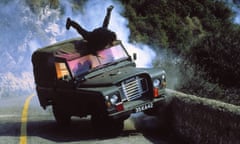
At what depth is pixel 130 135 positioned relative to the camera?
11.8 m

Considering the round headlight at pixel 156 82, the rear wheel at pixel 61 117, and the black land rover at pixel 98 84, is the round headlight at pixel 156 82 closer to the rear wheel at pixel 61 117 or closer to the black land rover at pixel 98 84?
the black land rover at pixel 98 84

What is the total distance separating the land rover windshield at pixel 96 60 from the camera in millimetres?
12498

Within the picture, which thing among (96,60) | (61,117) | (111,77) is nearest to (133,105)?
(111,77)

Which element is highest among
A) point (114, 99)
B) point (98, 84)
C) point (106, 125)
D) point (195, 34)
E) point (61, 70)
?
point (61, 70)

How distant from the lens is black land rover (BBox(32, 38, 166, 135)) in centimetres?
1130

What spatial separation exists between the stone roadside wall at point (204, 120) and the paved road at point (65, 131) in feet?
1.64

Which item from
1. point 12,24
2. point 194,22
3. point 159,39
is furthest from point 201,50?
point 12,24

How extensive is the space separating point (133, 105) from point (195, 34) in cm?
2987

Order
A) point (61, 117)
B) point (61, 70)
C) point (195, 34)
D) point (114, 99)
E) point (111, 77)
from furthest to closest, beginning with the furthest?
point (195, 34) < point (61, 117) < point (61, 70) < point (111, 77) < point (114, 99)

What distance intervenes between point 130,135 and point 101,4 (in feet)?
95.6

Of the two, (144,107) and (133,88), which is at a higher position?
(133,88)

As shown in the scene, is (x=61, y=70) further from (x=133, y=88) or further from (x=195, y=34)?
(x=195, y=34)

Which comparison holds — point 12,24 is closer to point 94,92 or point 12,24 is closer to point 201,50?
point 201,50

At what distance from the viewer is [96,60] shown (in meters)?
12.8
